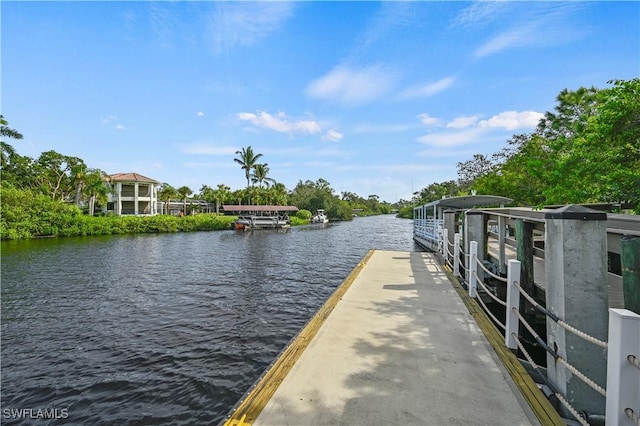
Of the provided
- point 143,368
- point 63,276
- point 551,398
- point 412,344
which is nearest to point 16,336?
point 143,368

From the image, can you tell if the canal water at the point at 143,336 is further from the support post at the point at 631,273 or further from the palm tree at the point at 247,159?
the palm tree at the point at 247,159

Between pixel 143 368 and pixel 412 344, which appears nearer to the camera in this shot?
pixel 412 344

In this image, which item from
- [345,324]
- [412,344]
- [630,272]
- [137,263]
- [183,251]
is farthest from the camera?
[183,251]

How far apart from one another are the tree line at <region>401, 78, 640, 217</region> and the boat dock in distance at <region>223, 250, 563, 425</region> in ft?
24.4

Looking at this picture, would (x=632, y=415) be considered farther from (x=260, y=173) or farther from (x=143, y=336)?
(x=260, y=173)

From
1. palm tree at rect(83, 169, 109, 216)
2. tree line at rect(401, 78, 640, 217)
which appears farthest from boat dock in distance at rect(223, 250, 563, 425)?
palm tree at rect(83, 169, 109, 216)

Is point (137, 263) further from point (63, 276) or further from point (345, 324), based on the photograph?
point (345, 324)

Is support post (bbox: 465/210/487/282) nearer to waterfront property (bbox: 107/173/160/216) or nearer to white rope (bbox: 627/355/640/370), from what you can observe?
A: white rope (bbox: 627/355/640/370)

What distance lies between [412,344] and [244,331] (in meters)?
4.49

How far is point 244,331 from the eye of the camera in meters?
7.01

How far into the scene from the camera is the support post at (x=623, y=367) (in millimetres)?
1649

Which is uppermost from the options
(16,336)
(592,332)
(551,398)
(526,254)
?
(526,254)

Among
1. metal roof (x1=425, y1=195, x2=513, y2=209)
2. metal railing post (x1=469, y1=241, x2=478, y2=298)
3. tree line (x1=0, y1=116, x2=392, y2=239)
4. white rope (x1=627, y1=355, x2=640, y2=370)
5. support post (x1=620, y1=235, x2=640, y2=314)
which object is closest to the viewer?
white rope (x1=627, y1=355, x2=640, y2=370)

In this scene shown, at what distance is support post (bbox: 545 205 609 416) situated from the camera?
2.41m
